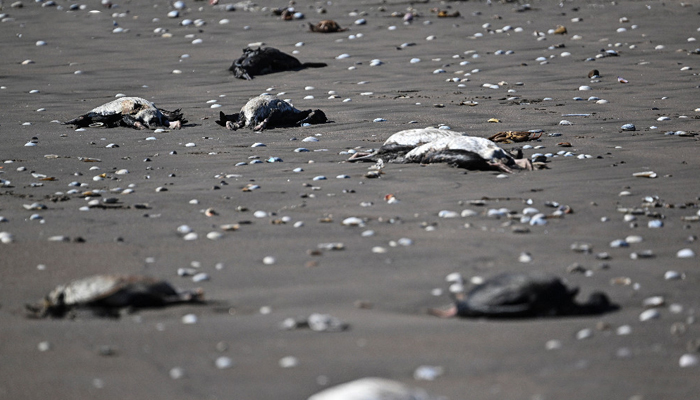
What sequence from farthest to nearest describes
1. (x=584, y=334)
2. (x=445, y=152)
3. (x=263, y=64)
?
(x=263, y=64), (x=445, y=152), (x=584, y=334)

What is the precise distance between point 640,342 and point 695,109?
18.4 ft

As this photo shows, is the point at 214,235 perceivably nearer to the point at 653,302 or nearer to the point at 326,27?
the point at 653,302

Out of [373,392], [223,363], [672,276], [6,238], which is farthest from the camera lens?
[6,238]

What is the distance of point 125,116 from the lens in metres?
8.10

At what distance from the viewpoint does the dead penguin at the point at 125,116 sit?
7.96 metres

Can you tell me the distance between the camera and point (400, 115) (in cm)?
789

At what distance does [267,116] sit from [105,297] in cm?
477

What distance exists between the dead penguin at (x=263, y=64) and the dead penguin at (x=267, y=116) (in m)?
2.59

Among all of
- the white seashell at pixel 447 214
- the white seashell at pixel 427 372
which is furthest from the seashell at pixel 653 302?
the white seashell at pixel 447 214

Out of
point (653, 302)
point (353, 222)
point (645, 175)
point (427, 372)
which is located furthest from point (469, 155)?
point (427, 372)

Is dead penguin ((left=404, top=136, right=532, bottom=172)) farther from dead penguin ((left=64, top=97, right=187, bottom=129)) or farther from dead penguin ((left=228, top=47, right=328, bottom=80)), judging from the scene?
dead penguin ((left=228, top=47, right=328, bottom=80))

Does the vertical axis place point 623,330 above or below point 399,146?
above

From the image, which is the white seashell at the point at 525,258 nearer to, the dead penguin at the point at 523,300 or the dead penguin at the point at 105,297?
the dead penguin at the point at 523,300

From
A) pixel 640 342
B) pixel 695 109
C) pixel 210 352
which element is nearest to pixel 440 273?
pixel 640 342
